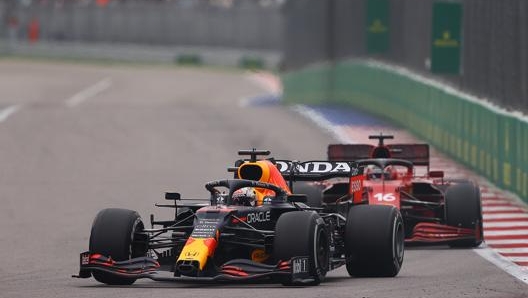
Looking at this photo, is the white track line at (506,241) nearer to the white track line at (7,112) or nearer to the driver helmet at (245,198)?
the driver helmet at (245,198)

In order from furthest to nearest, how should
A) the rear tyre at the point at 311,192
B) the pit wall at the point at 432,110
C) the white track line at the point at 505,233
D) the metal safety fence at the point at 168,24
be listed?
the metal safety fence at the point at 168,24
the pit wall at the point at 432,110
the white track line at the point at 505,233
the rear tyre at the point at 311,192

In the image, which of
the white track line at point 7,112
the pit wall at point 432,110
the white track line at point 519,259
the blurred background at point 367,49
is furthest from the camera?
the white track line at point 7,112

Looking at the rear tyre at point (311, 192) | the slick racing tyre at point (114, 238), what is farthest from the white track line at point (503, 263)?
the slick racing tyre at point (114, 238)

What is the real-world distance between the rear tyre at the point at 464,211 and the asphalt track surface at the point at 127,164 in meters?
0.37

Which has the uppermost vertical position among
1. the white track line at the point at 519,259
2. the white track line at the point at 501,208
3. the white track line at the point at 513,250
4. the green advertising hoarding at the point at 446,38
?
the green advertising hoarding at the point at 446,38

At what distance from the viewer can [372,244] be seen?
15.6m

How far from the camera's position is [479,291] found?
46.7 feet

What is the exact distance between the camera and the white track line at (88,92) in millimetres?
51681

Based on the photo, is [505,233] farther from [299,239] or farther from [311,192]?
[299,239]

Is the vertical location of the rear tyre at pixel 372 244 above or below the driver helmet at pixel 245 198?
below

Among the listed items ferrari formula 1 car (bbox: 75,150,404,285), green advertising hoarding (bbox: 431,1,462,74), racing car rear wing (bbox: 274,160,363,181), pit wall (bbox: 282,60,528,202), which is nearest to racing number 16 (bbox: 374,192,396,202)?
racing car rear wing (bbox: 274,160,363,181)

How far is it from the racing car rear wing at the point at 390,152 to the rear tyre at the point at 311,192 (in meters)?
0.92

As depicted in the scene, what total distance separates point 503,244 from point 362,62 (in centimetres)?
2494

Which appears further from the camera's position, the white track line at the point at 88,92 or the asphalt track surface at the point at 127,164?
the white track line at the point at 88,92
